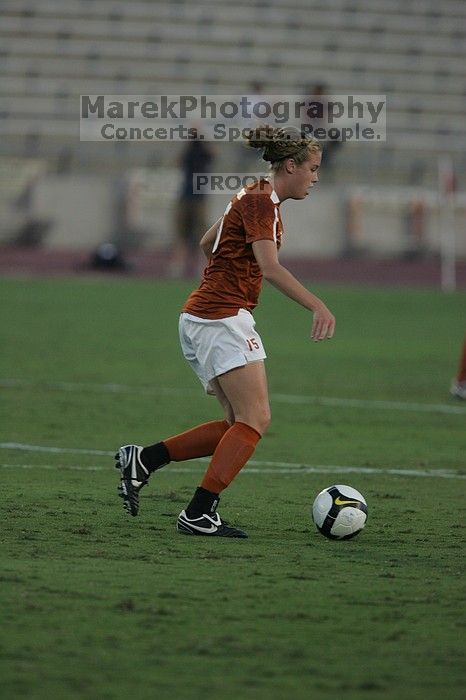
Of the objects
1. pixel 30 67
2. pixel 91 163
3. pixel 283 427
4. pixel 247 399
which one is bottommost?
pixel 283 427

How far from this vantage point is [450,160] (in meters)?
31.2

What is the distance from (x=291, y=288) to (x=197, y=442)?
102 centimetres

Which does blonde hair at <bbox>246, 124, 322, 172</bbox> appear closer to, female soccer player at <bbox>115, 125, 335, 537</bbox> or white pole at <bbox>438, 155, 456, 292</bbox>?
female soccer player at <bbox>115, 125, 335, 537</bbox>

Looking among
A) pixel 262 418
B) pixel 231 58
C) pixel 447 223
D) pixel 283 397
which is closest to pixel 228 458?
pixel 262 418

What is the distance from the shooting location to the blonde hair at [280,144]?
6.17 metres

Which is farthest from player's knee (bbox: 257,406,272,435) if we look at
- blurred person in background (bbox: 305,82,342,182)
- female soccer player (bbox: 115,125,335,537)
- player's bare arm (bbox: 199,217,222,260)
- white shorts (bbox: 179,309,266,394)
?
blurred person in background (bbox: 305,82,342,182)

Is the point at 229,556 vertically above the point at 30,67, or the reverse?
the point at 30,67

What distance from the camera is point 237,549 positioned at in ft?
19.2

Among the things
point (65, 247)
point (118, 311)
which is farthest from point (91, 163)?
point (118, 311)

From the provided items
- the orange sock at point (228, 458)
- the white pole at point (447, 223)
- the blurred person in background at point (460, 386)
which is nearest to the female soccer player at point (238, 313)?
the orange sock at point (228, 458)

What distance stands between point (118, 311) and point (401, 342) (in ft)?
14.9

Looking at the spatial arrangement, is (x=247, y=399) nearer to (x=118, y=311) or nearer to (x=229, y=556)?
(x=229, y=556)

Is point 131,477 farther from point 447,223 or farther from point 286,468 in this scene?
point 447,223

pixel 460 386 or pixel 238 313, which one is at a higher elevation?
pixel 238 313
